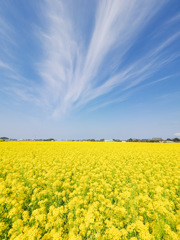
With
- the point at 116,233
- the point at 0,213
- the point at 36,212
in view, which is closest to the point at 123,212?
the point at 116,233

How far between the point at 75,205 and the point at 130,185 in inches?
146

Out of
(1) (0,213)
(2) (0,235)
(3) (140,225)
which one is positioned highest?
(3) (140,225)

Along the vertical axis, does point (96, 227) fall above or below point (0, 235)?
above

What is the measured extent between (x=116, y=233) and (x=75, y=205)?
1.88 meters

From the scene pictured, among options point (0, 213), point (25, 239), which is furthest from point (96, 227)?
point (0, 213)

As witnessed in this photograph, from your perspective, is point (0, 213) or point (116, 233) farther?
point (0, 213)

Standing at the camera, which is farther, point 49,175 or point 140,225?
point 49,175

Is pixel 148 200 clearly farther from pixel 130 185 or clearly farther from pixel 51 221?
pixel 51 221

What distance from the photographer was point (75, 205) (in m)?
4.49

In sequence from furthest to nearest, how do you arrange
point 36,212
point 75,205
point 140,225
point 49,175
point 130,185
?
point 49,175, point 130,185, point 75,205, point 36,212, point 140,225

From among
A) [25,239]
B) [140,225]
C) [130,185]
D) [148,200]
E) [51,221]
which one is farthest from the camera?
Answer: [130,185]

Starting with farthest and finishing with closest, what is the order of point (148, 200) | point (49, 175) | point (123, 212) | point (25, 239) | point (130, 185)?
point (49, 175) → point (130, 185) → point (148, 200) → point (123, 212) → point (25, 239)

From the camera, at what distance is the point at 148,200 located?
4.98 m

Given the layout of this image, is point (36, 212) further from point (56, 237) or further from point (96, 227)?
point (96, 227)
